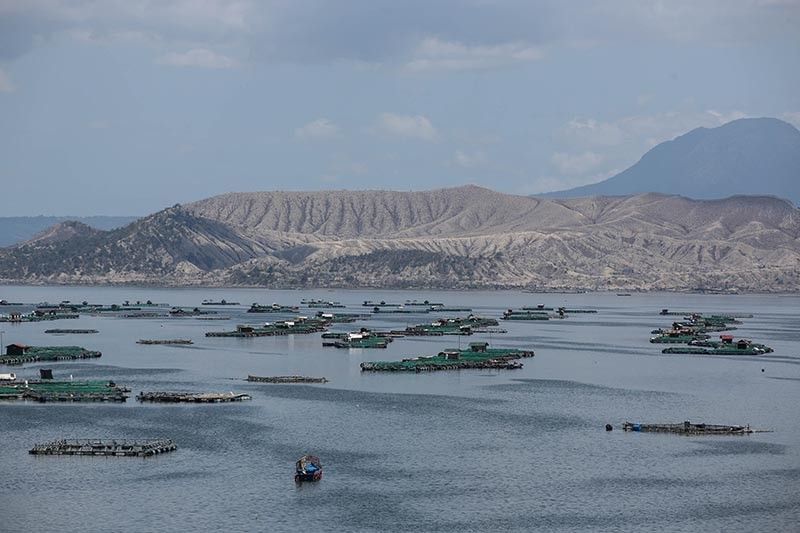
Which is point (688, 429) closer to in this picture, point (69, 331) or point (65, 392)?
point (65, 392)

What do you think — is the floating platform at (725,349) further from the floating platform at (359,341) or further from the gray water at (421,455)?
the floating platform at (359,341)

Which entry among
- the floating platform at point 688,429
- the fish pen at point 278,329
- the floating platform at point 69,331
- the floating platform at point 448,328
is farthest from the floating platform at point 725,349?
the floating platform at point 69,331

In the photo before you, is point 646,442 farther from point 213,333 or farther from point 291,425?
point 213,333

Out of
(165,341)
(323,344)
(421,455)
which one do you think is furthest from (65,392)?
(323,344)

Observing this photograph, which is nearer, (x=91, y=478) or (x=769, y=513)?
(x=769, y=513)

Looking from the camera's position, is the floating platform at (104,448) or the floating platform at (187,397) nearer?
the floating platform at (104,448)

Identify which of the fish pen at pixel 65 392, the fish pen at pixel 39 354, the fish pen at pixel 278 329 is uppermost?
the fish pen at pixel 278 329

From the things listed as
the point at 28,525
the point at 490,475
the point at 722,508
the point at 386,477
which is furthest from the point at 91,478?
the point at 722,508

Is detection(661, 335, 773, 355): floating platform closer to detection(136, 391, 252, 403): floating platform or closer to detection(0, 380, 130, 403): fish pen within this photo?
detection(136, 391, 252, 403): floating platform
